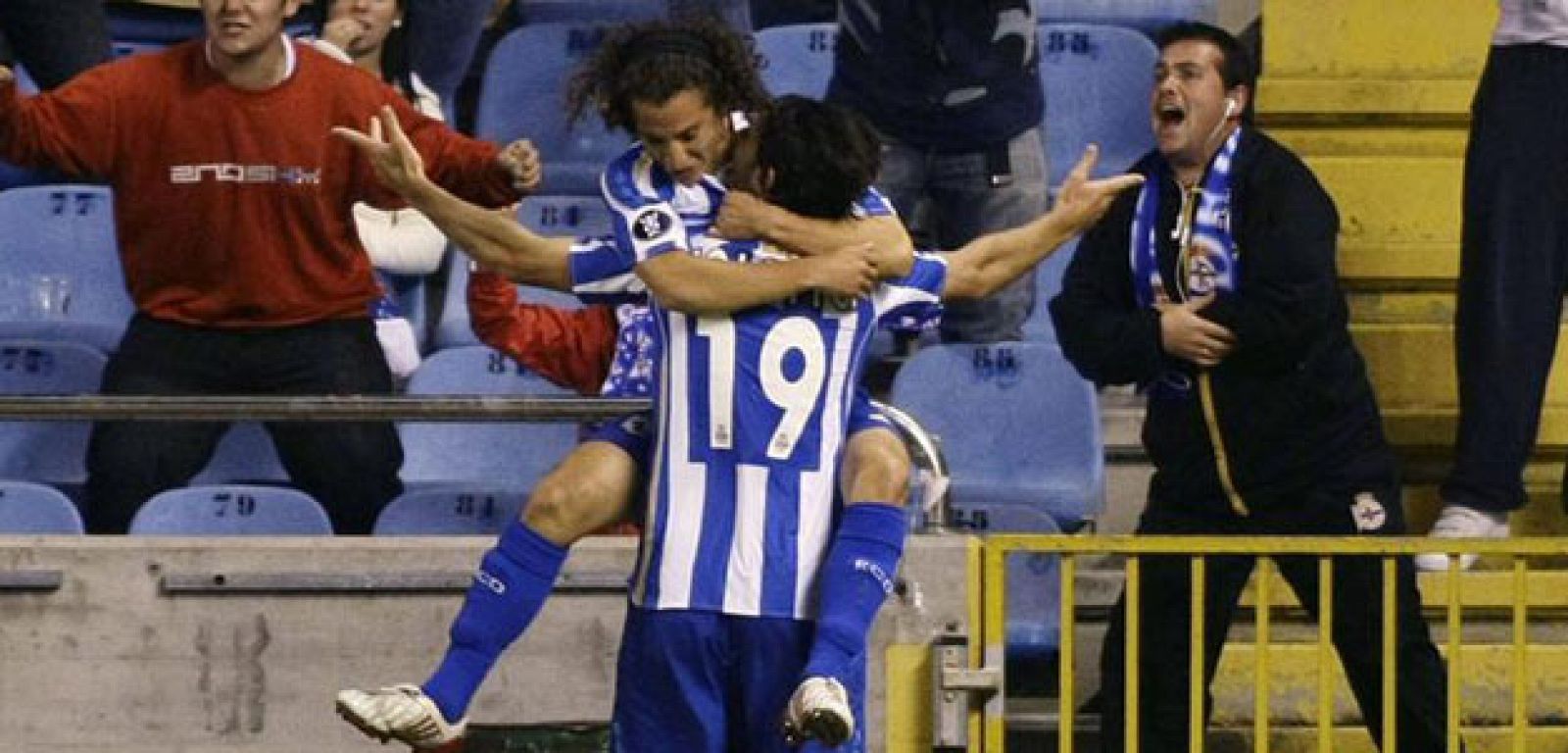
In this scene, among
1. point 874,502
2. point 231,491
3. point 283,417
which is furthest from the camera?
point 231,491

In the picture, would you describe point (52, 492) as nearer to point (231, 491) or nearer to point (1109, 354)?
point (231, 491)

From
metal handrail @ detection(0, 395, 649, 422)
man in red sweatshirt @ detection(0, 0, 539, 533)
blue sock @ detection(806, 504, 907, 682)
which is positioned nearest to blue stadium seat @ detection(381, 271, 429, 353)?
man in red sweatshirt @ detection(0, 0, 539, 533)

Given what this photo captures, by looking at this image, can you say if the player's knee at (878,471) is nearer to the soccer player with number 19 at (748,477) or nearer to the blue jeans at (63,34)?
the soccer player with number 19 at (748,477)

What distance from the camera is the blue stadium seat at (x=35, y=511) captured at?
9.70 meters

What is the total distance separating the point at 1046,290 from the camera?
11.1m

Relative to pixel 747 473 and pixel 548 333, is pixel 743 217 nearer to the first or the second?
pixel 747 473

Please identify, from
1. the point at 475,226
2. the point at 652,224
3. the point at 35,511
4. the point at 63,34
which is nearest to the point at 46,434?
the point at 35,511

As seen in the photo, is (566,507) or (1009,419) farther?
(1009,419)

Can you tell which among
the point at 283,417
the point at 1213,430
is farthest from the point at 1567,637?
the point at 283,417

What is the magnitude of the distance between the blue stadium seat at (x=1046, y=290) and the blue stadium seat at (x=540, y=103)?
1.26 m

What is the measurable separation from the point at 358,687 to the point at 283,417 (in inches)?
24.9

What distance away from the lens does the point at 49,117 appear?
978cm

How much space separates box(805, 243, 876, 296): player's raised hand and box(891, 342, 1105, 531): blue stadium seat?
245 centimetres

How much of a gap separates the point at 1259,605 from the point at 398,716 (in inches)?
81.9
